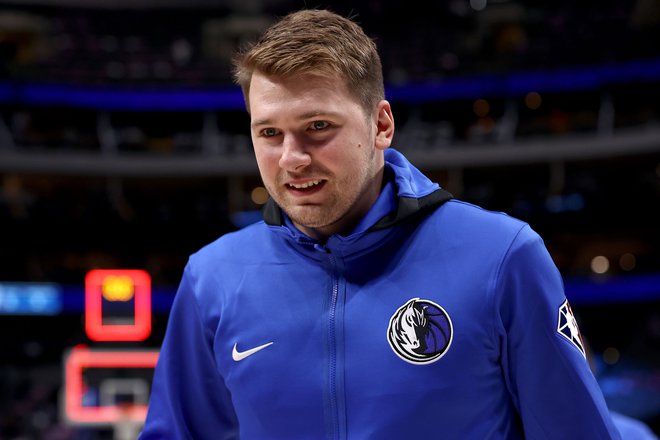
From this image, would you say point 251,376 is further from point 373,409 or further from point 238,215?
point 238,215

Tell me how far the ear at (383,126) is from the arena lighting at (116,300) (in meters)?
6.24

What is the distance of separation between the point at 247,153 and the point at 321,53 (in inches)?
846

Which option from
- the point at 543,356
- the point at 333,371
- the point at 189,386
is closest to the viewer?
the point at 543,356

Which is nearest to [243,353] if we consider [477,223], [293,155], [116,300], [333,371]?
[333,371]

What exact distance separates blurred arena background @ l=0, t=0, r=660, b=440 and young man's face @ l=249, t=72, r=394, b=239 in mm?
17182

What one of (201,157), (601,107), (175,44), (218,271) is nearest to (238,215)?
(201,157)

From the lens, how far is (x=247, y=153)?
76.0ft

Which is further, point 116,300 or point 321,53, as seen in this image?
point 116,300

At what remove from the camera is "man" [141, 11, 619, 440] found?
177cm

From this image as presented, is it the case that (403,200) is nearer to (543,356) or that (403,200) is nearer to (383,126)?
(383,126)

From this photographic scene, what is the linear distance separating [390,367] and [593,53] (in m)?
22.6

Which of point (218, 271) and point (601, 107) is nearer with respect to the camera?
point (218, 271)

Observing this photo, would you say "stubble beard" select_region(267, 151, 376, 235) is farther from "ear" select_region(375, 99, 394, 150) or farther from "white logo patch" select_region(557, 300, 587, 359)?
"white logo patch" select_region(557, 300, 587, 359)

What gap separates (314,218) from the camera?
6.15 ft
